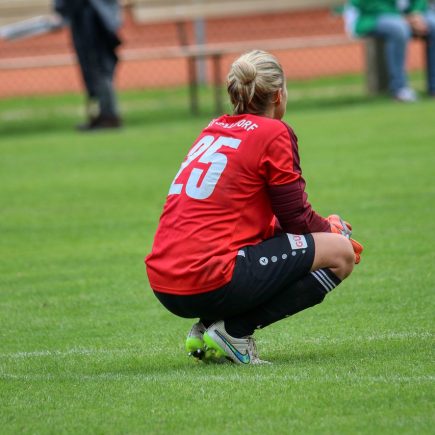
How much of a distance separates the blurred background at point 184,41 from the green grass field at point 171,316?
4.54 m

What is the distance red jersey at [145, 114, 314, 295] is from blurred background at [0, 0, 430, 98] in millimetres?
12075

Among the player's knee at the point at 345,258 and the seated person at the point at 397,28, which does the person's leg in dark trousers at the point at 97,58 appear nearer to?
the seated person at the point at 397,28

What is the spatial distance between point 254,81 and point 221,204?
1.82 feet

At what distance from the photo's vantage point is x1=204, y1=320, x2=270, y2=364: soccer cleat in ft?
17.1

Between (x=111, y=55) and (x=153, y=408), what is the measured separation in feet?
36.7

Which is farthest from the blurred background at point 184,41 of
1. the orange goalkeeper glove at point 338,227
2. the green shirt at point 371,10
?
the orange goalkeeper glove at point 338,227

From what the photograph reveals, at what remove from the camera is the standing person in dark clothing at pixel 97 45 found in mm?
14977

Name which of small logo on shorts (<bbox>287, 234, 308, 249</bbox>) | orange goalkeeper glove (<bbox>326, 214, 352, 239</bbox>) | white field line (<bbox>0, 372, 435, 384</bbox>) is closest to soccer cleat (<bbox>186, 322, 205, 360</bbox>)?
white field line (<bbox>0, 372, 435, 384</bbox>)

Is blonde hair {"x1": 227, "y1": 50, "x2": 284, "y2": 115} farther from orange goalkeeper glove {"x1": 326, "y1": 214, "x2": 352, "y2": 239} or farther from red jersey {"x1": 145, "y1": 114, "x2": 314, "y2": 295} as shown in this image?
orange goalkeeper glove {"x1": 326, "y1": 214, "x2": 352, "y2": 239}

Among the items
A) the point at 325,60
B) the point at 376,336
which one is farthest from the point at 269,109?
the point at 325,60

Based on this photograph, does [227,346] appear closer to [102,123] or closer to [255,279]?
[255,279]

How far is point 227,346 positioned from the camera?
17.2 ft

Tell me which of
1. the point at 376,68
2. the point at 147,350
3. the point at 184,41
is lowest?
the point at 376,68

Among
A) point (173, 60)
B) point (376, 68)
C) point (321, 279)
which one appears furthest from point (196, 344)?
point (173, 60)
